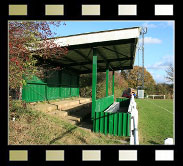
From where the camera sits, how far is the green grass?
5129 millimetres

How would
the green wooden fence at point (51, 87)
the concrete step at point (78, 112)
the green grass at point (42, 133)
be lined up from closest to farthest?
the green grass at point (42, 133), the concrete step at point (78, 112), the green wooden fence at point (51, 87)

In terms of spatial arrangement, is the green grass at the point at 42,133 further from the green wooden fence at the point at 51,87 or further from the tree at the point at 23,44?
the green wooden fence at the point at 51,87

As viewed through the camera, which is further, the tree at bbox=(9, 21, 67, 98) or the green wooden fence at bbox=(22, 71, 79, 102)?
the green wooden fence at bbox=(22, 71, 79, 102)

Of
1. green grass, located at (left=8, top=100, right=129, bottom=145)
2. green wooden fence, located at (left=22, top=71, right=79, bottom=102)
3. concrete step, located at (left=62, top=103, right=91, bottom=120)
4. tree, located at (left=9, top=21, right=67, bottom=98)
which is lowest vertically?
concrete step, located at (left=62, top=103, right=91, bottom=120)

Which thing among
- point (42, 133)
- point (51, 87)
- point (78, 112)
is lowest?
point (78, 112)

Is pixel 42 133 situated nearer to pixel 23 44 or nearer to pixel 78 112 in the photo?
pixel 23 44

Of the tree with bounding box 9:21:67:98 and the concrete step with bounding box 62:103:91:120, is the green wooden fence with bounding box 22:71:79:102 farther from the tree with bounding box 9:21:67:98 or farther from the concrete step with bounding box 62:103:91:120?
the tree with bounding box 9:21:67:98

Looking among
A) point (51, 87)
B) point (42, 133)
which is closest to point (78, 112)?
point (51, 87)

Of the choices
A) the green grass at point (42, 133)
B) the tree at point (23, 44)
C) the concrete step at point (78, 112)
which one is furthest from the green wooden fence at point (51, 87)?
the tree at point (23, 44)

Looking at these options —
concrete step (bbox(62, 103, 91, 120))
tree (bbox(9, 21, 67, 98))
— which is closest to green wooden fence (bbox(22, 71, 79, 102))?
concrete step (bbox(62, 103, 91, 120))

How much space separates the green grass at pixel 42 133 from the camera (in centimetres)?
513

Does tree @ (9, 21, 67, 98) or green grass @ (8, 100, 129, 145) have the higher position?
tree @ (9, 21, 67, 98)

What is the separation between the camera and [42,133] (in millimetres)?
5562
